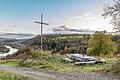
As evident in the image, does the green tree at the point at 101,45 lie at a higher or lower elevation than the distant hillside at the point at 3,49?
higher

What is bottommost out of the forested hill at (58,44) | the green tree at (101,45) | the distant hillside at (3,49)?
the distant hillside at (3,49)

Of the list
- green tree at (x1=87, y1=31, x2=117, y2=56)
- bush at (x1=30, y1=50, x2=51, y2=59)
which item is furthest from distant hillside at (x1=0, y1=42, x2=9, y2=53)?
bush at (x1=30, y1=50, x2=51, y2=59)

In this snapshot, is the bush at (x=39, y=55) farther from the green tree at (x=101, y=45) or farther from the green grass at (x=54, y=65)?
the green tree at (x=101, y=45)

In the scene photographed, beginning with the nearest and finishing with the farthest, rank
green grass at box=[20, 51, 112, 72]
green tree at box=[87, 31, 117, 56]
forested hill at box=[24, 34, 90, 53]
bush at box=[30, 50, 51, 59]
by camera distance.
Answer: green grass at box=[20, 51, 112, 72]
bush at box=[30, 50, 51, 59]
green tree at box=[87, 31, 117, 56]
forested hill at box=[24, 34, 90, 53]

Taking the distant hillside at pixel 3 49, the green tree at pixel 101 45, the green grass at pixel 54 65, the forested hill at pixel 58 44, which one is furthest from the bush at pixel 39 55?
the distant hillside at pixel 3 49

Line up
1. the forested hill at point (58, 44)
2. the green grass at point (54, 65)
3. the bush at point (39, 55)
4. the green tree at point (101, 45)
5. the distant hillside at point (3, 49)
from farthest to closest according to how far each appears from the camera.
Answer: the distant hillside at point (3, 49) → the forested hill at point (58, 44) → the green tree at point (101, 45) → the bush at point (39, 55) → the green grass at point (54, 65)

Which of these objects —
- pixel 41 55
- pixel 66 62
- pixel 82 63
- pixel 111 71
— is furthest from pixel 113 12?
pixel 41 55

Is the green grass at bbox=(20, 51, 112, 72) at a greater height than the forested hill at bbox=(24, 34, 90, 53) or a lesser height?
greater

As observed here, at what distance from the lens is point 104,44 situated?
6425 centimetres

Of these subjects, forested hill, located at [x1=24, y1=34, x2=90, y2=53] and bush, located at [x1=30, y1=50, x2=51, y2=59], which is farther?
forested hill, located at [x1=24, y1=34, x2=90, y2=53]

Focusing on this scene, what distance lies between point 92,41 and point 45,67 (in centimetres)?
3695

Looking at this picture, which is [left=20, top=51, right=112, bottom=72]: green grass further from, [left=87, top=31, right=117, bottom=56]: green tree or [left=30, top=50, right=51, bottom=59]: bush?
[left=87, top=31, right=117, bottom=56]: green tree

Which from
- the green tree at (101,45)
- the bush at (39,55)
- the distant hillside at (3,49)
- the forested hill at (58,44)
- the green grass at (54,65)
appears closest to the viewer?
the green grass at (54,65)

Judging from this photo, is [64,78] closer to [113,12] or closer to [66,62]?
[113,12]
